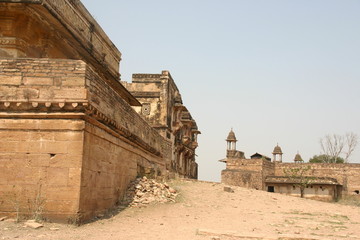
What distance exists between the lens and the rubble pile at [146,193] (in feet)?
33.7

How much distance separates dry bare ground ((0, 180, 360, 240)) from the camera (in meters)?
6.50

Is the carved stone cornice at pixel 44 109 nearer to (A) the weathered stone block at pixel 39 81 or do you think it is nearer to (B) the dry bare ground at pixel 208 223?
(A) the weathered stone block at pixel 39 81

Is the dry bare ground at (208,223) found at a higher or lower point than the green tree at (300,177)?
lower

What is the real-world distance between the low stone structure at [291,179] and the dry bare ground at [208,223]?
21.8 metres

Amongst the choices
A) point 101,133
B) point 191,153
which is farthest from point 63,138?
point 191,153

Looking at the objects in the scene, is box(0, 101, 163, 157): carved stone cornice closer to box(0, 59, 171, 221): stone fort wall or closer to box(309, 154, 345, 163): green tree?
box(0, 59, 171, 221): stone fort wall

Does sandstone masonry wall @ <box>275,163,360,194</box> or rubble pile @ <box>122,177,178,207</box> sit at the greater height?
sandstone masonry wall @ <box>275,163,360,194</box>

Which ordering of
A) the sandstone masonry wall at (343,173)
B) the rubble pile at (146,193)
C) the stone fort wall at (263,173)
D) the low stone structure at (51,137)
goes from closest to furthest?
the low stone structure at (51,137) < the rubble pile at (146,193) < the stone fort wall at (263,173) < the sandstone masonry wall at (343,173)

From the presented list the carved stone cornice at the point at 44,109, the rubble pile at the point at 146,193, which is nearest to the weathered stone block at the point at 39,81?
the carved stone cornice at the point at 44,109

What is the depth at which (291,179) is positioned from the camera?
36.1 meters

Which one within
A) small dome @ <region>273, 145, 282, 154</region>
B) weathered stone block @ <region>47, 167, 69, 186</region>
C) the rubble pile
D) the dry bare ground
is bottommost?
the dry bare ground

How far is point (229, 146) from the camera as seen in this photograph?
1886 inches

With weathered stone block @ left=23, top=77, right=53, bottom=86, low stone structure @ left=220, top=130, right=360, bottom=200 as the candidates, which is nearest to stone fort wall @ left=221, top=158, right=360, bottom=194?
low stone structure @ left=220, top=130, right=360, bottom=200

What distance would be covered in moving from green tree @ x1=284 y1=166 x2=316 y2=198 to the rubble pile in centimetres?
2518
